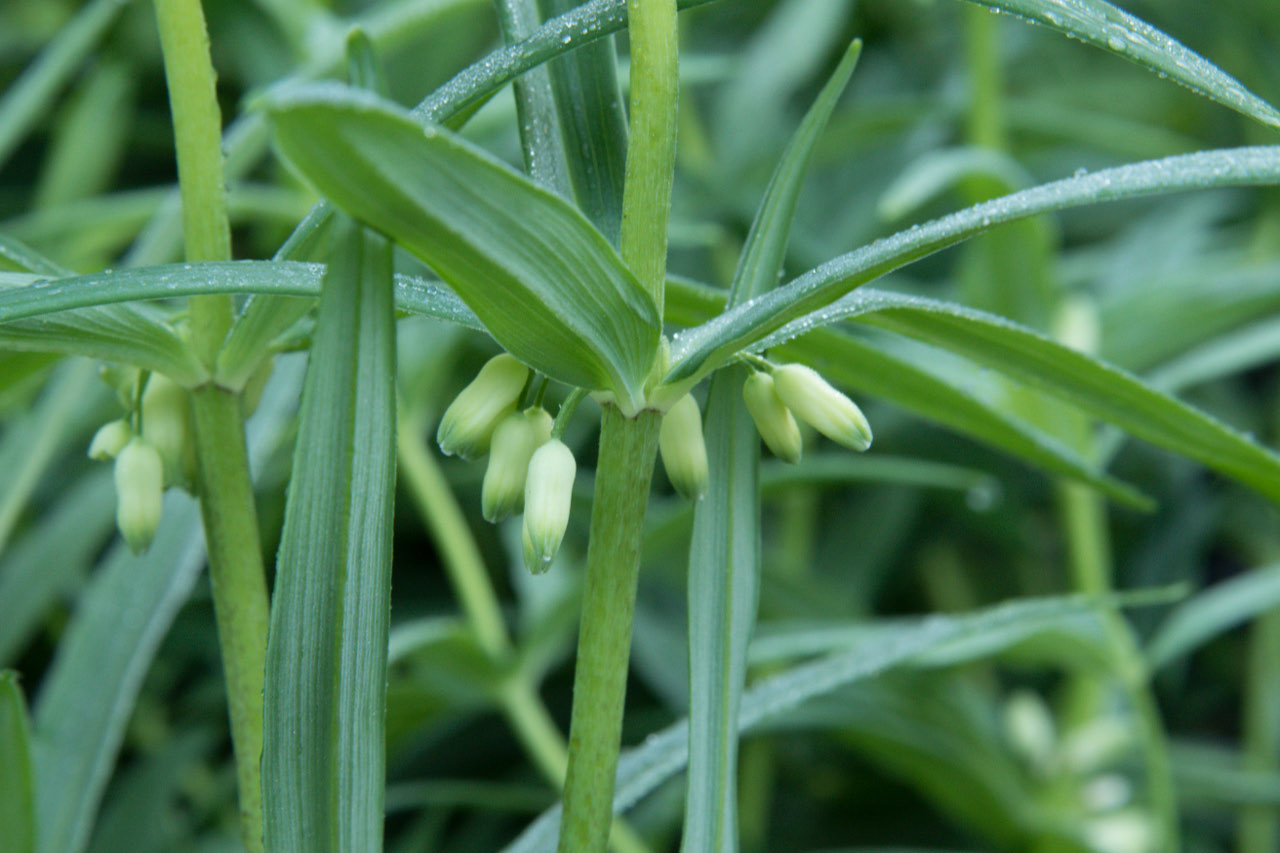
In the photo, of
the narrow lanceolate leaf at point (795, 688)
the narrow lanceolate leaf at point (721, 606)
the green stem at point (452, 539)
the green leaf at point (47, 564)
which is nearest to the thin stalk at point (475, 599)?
the green stem at point (452, 539)

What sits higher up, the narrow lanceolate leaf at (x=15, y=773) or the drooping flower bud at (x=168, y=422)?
the drooping flower bud at (x=168, y=422)

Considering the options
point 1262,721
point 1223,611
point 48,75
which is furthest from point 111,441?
point 1262,721

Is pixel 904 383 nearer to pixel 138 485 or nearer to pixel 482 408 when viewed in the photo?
pixel 482 408

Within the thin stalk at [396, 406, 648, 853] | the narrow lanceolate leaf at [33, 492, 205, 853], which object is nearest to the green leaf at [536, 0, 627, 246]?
the narrow lanceolate leaf at [33, 492, 205, 853]

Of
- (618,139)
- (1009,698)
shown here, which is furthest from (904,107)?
(618,139)

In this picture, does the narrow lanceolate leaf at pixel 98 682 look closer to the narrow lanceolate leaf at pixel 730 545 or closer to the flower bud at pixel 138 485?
the flower bud at pixel 138 485

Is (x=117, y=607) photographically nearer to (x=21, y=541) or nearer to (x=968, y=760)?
(x=21, y=541)
